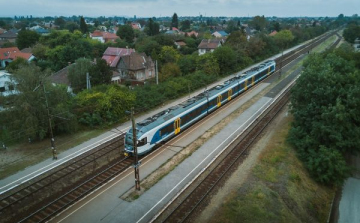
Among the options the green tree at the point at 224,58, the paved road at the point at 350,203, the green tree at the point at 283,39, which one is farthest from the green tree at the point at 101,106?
the green tree at the point at 283,39

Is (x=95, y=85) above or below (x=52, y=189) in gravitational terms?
above

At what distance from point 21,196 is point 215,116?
2235cm

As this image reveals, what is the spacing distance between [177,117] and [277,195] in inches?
A: 443

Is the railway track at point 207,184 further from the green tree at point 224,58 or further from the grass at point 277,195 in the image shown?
the green tree at point 224,58

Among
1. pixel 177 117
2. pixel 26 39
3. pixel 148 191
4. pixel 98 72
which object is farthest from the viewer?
pixel 26 39

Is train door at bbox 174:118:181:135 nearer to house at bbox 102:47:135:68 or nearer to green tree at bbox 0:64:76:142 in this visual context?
green tree at bbox 0:64:76:142

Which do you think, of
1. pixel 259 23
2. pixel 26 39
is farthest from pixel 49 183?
pixel 259 23

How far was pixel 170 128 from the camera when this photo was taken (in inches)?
1029

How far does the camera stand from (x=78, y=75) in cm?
4234

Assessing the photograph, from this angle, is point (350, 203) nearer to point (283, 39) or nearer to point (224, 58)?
point (224, 58)

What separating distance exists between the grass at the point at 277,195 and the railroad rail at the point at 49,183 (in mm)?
11142

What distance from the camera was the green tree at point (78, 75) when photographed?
42.4m

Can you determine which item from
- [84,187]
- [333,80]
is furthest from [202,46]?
[84,187]

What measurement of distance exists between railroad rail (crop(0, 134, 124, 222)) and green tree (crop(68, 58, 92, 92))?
1957 centimetres
